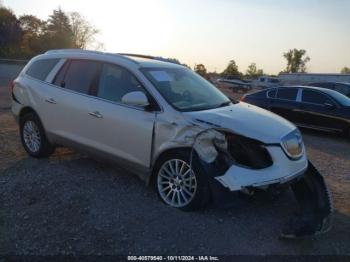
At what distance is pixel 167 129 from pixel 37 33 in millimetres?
55508

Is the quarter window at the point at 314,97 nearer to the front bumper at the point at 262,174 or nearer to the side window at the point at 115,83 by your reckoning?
the front bumper at the point at 262,174

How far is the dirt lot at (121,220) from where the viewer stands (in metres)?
3.71

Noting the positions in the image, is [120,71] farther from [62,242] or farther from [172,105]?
[62,242]

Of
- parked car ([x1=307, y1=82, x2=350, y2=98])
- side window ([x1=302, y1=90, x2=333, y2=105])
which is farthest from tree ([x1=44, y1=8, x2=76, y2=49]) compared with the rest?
side window ([x1=302, y1=90, x2=333, y2=105])

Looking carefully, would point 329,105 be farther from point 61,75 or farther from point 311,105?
point 61,75

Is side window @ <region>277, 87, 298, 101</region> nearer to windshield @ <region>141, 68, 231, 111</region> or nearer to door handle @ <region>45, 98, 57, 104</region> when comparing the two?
windshield @ <region>141, 68, 231, 111</region>

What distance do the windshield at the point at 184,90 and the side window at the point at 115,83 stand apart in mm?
217

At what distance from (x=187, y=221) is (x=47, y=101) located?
303cm

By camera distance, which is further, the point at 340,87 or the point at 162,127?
the point at 340,87

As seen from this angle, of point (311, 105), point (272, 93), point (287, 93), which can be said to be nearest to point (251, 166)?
point (311, 105)

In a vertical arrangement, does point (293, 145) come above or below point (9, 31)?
below

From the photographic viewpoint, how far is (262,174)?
4.06 metres

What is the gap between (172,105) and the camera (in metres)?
4.57

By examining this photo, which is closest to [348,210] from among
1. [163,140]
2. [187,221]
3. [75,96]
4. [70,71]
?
[187,221]
